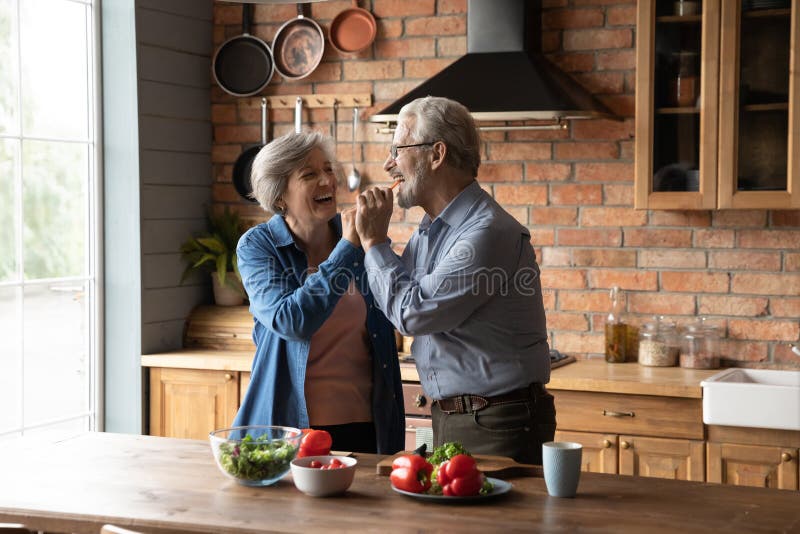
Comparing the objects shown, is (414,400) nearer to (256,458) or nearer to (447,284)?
(447,284)

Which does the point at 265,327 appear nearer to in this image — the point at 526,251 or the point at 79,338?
the point at 526,251

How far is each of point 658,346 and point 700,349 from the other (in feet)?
0.52

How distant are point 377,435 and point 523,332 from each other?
1.88 ft

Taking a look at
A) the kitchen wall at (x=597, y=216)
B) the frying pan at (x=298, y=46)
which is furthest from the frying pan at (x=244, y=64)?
the kitchen wall at (x=597, y=216)

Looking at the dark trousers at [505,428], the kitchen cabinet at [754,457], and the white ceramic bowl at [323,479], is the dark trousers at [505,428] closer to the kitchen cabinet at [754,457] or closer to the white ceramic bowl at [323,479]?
the white ceramic bowl at [323,479]

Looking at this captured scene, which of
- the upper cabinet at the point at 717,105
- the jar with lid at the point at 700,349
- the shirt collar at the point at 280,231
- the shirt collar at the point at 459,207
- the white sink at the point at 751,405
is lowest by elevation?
the white sink at the point at 751,405

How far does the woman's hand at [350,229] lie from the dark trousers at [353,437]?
52 cm

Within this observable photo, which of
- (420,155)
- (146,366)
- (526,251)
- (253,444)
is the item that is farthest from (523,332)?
(146,366)

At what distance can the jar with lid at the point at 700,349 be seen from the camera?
3.96m

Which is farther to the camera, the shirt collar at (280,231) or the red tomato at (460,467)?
the shirt collar at (280,231)

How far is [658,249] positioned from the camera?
4.14 metres

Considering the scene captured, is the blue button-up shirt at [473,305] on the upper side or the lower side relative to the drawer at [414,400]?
upper

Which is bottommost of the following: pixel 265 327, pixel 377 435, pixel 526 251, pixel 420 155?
pixel 377 435


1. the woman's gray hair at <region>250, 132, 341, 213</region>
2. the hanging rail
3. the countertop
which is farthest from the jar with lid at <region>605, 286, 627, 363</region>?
the woman's gray hair at <region>250, 132, 341, 213</region>
